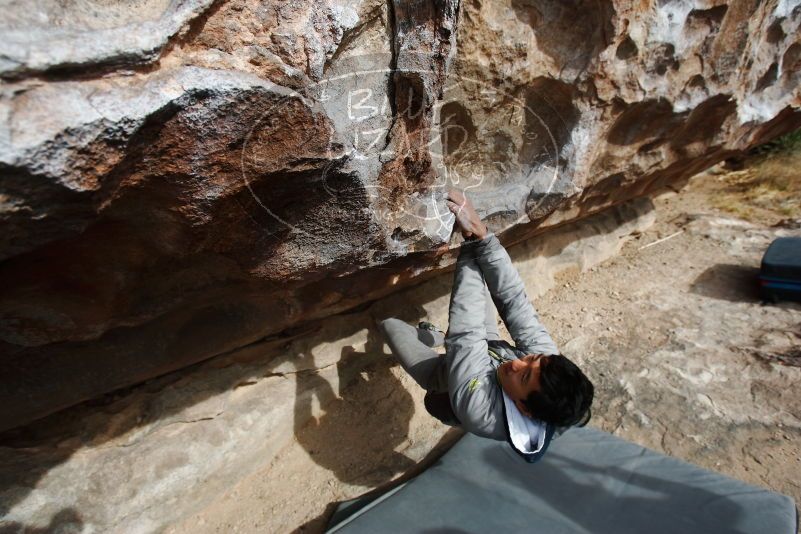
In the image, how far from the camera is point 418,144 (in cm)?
145

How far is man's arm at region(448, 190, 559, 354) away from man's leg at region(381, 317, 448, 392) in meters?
0.31

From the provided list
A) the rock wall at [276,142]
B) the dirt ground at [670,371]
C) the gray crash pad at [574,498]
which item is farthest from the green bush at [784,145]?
the gray crash pad at [574,498]

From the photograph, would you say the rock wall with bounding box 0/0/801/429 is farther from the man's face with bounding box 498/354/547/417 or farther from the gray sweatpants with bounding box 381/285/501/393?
the man's face with bounding box 498/354/547/417

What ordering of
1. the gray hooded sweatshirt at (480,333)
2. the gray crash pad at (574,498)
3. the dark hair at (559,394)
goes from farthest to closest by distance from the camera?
the gray crash pad at (574,498)
the gray hooded sweatshirt at (480,333)
the dark hair at (559,394)

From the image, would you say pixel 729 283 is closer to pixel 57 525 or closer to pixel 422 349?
pixel 422 349

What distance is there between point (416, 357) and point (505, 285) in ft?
1.57

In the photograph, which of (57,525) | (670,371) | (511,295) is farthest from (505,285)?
(57,525)

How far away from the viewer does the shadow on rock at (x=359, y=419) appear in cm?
201

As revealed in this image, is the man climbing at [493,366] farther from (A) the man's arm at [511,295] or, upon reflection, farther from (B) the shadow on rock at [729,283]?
(B) the shadow on rock at [729,283]

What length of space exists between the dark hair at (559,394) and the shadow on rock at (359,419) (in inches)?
37.2

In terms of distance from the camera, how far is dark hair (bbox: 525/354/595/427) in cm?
127

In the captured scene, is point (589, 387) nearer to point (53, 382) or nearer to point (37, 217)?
point (37, 217)

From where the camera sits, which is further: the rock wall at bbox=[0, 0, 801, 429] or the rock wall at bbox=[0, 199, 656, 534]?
the rock wall at bbox=[0, 199, 656, 534]

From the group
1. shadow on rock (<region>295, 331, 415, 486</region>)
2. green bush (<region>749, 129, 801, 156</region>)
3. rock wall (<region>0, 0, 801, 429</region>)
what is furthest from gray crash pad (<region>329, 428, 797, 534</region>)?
green bush (<region>749, 129, 801, 156</region>)
